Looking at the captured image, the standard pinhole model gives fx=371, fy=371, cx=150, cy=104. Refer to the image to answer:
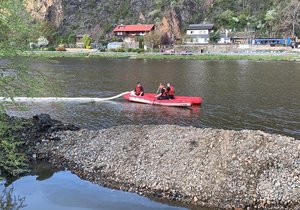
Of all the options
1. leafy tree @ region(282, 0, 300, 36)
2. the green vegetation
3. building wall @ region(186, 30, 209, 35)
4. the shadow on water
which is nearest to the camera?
the green vegetation

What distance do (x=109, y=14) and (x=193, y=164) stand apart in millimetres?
156112

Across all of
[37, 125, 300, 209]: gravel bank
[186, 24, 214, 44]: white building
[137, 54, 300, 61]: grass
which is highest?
[186, 24, 214, 44]: white building

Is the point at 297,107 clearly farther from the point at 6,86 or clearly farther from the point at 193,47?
the point at 193,47

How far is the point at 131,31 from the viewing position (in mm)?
145250

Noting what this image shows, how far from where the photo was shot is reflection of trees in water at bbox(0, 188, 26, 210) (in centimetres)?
1562

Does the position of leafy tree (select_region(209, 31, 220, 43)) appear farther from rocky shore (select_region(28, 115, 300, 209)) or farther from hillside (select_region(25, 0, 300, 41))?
rocky shore (select_region(28, 115, 300, 209))

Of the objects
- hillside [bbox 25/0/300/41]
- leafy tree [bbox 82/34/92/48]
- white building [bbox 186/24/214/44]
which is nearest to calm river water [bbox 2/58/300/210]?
white building [bbox 186/24/214/44]

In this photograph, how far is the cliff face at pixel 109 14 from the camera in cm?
15250

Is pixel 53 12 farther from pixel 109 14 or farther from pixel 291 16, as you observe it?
pixel 291 16

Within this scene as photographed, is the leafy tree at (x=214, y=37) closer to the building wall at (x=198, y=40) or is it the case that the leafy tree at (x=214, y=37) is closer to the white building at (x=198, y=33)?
the white building at (x=198, y=33)

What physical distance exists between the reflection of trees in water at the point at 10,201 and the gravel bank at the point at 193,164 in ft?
10.6

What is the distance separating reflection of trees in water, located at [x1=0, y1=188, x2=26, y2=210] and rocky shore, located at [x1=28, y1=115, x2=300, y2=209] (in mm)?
3253

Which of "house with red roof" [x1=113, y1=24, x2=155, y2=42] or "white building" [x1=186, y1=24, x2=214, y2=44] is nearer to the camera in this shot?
"white building" [x1=186, y1=24, x2=214, y2=44]

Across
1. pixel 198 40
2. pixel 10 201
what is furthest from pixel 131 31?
pixel 10 201
